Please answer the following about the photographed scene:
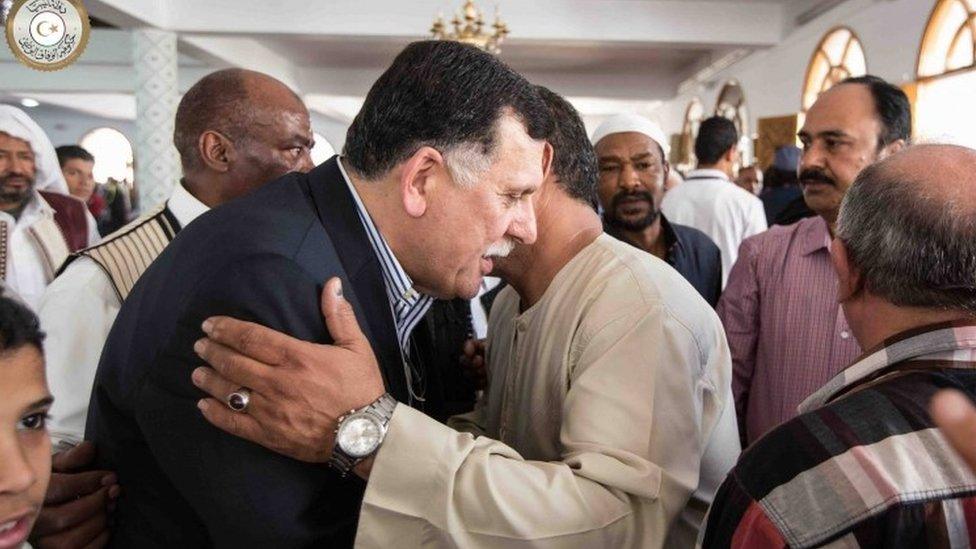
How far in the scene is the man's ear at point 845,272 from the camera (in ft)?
4.55

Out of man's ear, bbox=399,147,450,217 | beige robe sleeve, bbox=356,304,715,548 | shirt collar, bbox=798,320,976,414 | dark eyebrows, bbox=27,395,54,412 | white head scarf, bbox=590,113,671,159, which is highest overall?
white head scarf, bbox=590,113,671,159

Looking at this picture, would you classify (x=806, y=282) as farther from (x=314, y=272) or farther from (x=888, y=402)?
(x=314, y=272)

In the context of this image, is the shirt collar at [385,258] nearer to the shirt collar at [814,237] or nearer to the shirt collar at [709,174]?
the shirt collar at [814,237]

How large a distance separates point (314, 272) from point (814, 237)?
179 cm

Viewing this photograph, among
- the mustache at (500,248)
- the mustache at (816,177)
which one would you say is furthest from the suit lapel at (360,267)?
the mustache at (816,177)

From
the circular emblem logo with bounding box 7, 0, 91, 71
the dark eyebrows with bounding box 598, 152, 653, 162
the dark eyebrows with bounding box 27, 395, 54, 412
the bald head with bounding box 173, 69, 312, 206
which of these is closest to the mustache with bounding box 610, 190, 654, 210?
the dark eyebrows with bounding box 598, 152, 653, 162

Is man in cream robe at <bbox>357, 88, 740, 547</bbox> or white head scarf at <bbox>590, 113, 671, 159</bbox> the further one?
white head scarf at <bbox>590, 113, 671, 159</bbox>

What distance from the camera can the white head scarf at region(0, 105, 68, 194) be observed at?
3.76 m

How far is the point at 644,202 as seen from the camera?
3.75 m

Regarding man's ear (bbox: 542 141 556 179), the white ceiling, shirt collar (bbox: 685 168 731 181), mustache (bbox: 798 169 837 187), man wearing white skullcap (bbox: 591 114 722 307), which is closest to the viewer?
man's ear (bbox: 542 141 556 179)

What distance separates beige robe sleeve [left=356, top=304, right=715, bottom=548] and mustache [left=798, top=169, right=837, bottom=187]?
1.33 metres

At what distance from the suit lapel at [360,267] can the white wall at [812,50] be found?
794cm

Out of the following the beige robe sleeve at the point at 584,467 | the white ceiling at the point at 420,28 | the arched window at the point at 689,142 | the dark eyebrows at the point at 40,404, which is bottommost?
the beige robe sleeve at the point at 584,467

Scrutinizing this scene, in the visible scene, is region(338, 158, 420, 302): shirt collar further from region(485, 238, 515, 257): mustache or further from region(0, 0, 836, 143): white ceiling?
region(0, 0, 836, 143): white ceiling
